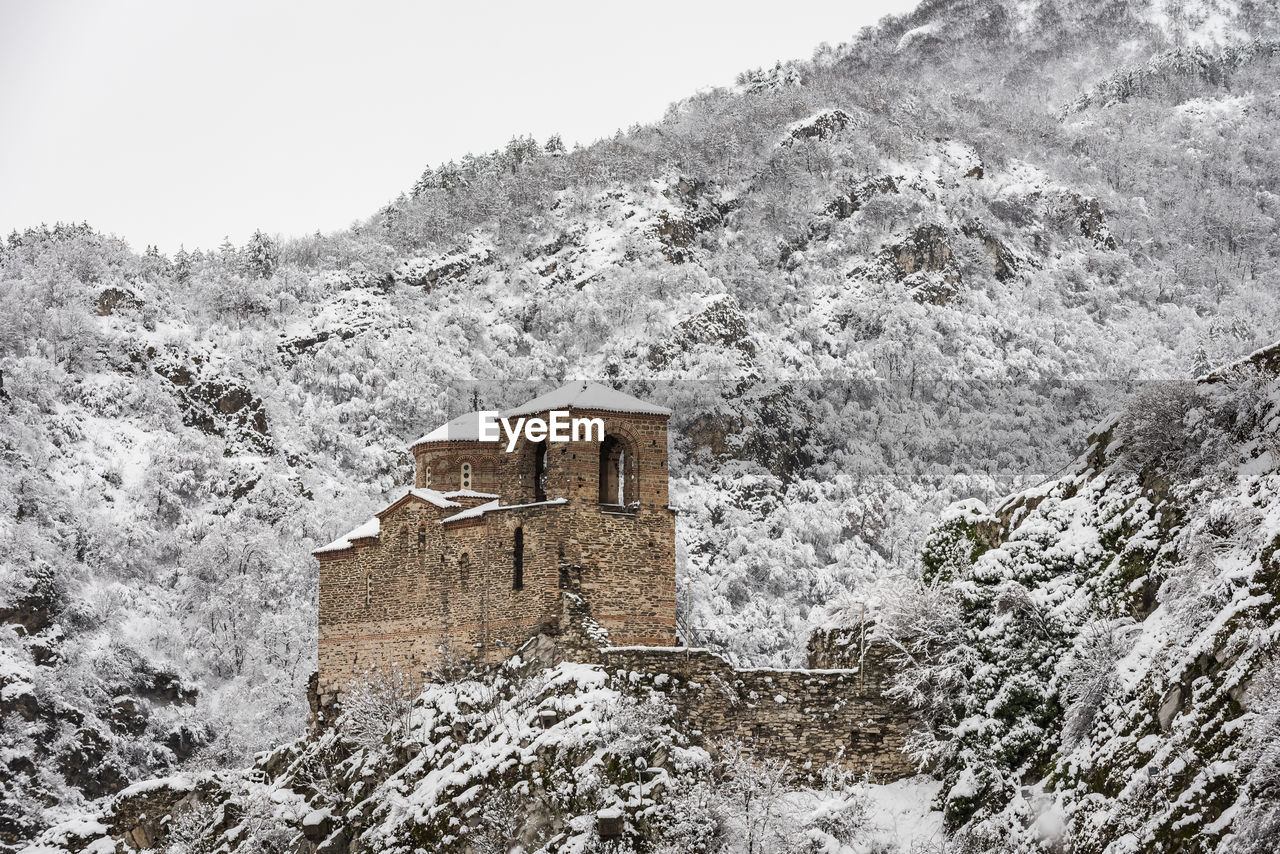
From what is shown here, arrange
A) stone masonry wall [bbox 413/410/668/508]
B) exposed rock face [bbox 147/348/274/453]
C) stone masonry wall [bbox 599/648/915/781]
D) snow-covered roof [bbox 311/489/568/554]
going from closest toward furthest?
stone masonry wall [bbox 599/648/915/781] → stone masonry wall [bbox 413/410/668/508] → snow-covered roof [bbox 311/489/568/554] → exposed rock face [bbox 147/348/274/453]

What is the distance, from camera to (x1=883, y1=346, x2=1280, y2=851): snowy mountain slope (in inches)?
1021

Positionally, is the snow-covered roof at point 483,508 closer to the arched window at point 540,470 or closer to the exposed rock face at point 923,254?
the arched window at point 540,470

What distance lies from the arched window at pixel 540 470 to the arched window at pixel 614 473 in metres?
2.08

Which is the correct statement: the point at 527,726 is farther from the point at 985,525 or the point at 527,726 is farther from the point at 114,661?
the point at 114,661

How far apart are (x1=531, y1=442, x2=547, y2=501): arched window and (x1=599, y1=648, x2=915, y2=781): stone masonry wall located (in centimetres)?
1036

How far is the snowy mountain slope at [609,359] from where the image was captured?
286 ft

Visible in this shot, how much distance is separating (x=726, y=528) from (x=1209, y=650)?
6879 centimetres

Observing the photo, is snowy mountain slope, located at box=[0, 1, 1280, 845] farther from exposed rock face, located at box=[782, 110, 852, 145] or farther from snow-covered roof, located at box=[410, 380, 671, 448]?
snow-covered roof, located at box=[410, 380, 671, 448]

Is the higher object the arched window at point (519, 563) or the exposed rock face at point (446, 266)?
the exposed rock face at point (446, 266)

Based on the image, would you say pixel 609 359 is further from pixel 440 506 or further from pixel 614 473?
pixel 440 506

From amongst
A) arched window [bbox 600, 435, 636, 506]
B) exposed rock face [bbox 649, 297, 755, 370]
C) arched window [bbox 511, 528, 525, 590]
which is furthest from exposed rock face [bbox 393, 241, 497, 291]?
arched window [bbox 511, 528, 525, 590]

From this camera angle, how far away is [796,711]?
36.8m

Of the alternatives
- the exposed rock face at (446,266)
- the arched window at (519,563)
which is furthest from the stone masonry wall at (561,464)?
the exposed rock face at (446,266)

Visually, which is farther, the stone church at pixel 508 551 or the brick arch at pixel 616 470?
the brick arch at pixel 616 470
